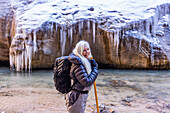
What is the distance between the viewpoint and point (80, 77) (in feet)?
4.72

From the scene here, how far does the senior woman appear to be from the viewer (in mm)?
1446

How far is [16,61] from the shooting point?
310 inches

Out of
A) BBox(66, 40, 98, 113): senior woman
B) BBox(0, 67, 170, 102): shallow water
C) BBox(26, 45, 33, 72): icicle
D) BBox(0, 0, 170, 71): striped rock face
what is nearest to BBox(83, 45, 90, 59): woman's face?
BBox(66, 40, 98, 113): senior woman

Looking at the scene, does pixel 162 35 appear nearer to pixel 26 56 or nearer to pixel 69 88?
pixel 26 56

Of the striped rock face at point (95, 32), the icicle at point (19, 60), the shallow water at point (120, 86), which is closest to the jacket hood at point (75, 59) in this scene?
the shallow water at point (120, 86)

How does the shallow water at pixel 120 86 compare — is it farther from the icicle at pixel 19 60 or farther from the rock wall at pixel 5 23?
the rock wall at pixel 5 23

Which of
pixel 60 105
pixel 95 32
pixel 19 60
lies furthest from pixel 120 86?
pixel 19 60

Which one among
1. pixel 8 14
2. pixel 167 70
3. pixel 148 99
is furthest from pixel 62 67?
pixel 8 14


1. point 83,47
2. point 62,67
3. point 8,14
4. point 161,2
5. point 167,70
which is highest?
point 161,2

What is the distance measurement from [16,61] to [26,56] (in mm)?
672

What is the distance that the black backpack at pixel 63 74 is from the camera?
1520 mm

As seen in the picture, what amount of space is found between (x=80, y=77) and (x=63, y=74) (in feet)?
0.67

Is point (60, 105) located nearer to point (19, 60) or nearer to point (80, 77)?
point (80, 77)

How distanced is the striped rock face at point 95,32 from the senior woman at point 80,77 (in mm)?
6677
